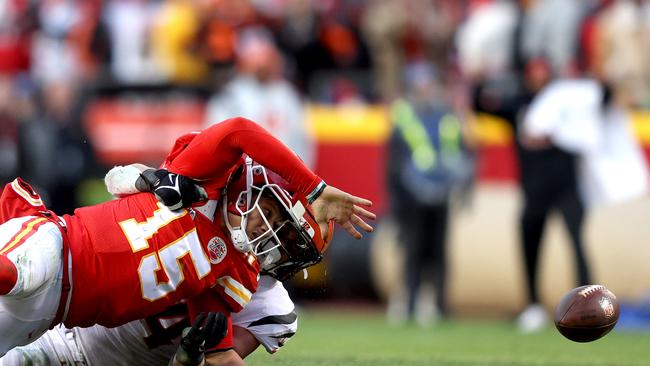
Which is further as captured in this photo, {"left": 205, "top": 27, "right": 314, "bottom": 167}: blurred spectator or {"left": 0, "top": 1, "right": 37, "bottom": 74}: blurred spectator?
{"left": 0, "top": 1, "right": 37, "bottom": 74}: blurred spectator

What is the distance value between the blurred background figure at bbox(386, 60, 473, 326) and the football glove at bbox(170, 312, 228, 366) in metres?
5.70

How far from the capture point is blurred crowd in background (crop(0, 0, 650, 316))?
11531 mm

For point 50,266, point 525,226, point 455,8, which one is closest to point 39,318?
point 50,266

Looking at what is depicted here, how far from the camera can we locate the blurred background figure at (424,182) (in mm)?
10609

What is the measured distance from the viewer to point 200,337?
480 cm

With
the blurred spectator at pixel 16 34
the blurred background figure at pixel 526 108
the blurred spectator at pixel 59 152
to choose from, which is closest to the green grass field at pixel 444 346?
the blurred background figure at pixel 526 108

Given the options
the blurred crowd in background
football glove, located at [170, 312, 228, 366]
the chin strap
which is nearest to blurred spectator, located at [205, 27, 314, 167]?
the blurred crowd in background

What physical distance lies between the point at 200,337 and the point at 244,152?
28.4 inches

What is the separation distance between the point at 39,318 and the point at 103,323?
28 cm

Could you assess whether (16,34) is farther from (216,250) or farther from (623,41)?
(216,250)

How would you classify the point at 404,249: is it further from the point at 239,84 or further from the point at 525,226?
the point at 239,84

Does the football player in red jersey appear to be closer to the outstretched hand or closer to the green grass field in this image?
the outstretched hand

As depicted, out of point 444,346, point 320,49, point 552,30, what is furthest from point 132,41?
point 444,346

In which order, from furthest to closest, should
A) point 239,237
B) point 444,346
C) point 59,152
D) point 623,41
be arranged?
point 59,152
point 623,41
point 444,346
point 239,237
